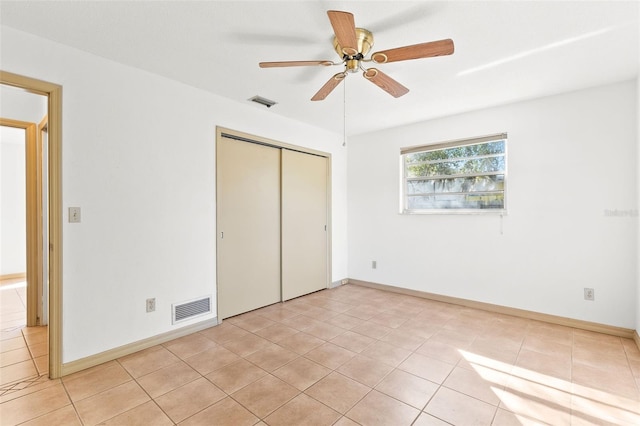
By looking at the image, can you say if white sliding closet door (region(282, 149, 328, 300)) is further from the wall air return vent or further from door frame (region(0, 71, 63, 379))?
door frame (region(0, 71, 63, 379))

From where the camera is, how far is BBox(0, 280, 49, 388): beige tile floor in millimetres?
2176

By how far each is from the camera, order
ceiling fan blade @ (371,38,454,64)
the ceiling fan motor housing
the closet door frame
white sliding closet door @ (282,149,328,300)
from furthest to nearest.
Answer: white sliding closet door @ (282,149,328,300), the closet door frame, the ceiling fan motor housing, ceiling fan blade @ (371,38,454,64)

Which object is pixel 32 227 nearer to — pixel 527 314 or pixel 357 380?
pixel 357 380

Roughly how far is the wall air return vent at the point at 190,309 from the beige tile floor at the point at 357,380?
0.20 meters

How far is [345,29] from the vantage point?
1.62 m

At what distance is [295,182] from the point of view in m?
4.14

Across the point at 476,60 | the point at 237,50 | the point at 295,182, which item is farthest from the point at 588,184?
the point at 237,50

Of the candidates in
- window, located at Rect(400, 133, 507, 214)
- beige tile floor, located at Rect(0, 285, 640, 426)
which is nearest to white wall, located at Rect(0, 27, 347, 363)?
beige tile floor, located at Rect(0, 285, 640, 426)

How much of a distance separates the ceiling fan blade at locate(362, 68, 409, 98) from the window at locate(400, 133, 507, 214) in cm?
186

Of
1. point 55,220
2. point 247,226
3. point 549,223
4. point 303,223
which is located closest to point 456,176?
point 549,223

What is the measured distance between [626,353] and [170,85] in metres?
4.70

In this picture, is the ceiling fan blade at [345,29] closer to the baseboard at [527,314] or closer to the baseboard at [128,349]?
the baseboard at [128,349]

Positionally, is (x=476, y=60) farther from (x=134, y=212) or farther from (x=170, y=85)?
(x=134, y=212)

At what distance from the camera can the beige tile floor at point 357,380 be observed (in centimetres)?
174
